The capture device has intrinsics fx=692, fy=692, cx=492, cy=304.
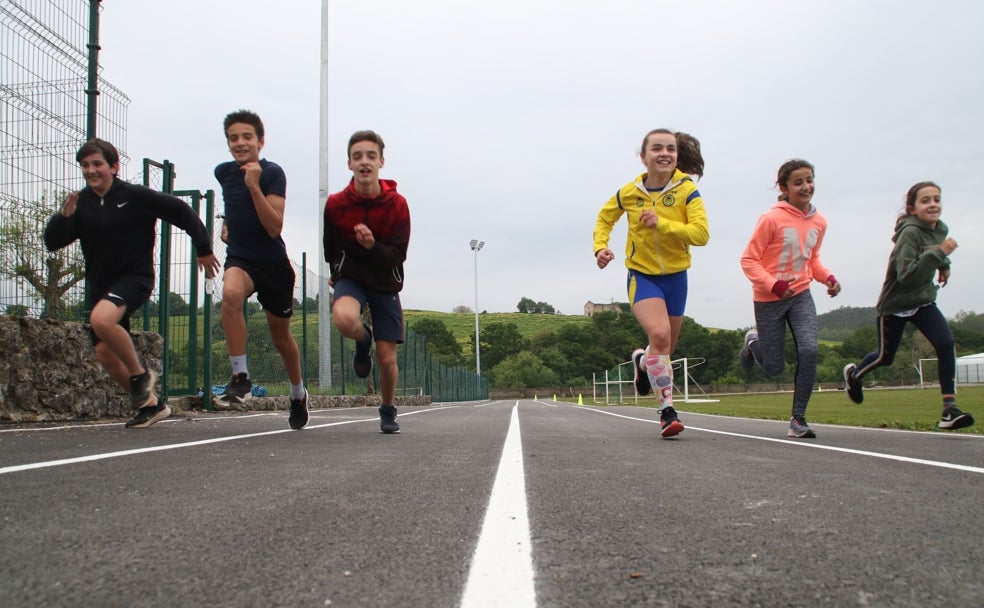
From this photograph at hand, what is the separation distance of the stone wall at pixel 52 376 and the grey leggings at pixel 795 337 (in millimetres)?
6106

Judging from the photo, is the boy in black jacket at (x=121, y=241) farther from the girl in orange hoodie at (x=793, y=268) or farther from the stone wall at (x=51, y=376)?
the girl in orange hoodie at (x=793, y=268)

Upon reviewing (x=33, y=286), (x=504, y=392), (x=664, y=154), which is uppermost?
(x=664, y=154)

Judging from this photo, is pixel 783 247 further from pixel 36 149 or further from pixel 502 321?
pixel 502 321

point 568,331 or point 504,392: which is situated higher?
point 568,331

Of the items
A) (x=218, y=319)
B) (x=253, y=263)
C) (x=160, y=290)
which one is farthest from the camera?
(x=218, y=319)

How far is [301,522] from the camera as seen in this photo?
1.93 metres

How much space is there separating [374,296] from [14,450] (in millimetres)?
2462

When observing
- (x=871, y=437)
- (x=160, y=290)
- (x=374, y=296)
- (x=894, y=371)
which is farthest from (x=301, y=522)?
(x=894, y=371)

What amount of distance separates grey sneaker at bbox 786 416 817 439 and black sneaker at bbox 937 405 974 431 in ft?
3.96

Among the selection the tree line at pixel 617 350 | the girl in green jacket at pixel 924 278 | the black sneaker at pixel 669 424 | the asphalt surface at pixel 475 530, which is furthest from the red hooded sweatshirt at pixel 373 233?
the tree line at pixel 617 350

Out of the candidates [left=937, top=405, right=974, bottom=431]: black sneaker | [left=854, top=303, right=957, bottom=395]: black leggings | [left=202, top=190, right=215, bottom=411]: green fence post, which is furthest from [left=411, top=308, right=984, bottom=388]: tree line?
[left=937, top=405, right=974, bottom=431]: black sneaker

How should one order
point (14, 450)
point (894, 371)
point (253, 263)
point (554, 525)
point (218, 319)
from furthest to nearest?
point (894, 371) < point (218, 319) < point (253, 263) < point (14, 450) < point (554, 525)

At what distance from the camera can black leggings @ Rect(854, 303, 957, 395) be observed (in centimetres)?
568

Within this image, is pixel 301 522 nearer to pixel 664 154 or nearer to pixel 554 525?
pixel 554 525
